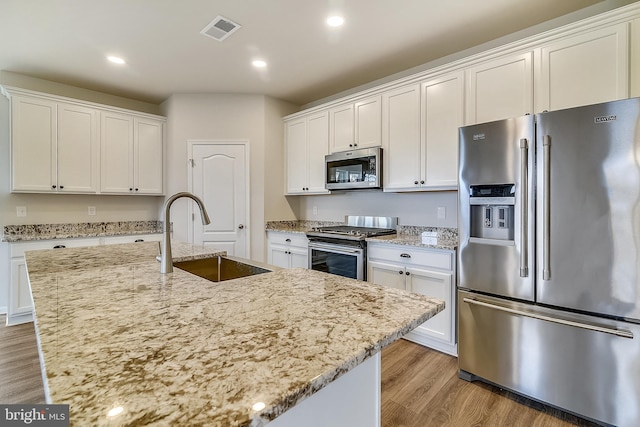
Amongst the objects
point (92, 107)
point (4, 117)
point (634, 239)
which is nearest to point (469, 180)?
point (634, 239)

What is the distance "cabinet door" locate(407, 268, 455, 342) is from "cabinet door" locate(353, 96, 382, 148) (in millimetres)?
1429

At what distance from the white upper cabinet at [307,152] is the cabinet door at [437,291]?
1.63m

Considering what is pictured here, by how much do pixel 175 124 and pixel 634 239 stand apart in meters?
4.52

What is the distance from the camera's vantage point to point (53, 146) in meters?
3.42

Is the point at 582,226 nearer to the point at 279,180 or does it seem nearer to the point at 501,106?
the point at 501,106

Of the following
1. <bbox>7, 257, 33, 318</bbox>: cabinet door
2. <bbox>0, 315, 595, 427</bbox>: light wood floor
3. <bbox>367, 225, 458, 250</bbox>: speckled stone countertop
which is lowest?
<bbox>0, 315, 595, 427</bbox>: light wood floor

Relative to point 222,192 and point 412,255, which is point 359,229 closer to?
point 412,255

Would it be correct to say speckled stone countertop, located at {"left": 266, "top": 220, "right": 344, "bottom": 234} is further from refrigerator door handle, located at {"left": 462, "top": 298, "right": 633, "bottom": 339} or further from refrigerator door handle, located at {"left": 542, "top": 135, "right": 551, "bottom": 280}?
refrigerator door handle, located at {"left": 542, "top": 135, "right": 551, "bottom": 280}

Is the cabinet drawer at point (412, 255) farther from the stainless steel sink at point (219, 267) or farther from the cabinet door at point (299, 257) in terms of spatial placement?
the stainless steel sink at point (219, 267)

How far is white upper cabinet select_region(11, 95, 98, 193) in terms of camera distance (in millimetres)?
3230

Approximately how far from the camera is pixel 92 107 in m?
3.68

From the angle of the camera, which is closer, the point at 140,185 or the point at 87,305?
the point at 87,305

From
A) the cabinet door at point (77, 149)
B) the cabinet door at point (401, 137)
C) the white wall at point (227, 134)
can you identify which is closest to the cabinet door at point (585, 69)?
the cabinet door at point (401, 137)

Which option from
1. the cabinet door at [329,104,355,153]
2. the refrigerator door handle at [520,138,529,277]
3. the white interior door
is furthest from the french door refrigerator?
the white interior door
